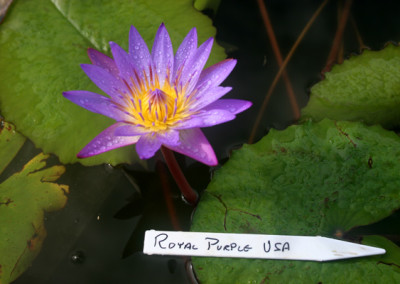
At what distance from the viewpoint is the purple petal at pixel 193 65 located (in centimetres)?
127

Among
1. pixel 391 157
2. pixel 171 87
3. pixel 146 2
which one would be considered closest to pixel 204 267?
pixel 171 87

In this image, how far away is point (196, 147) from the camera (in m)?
1.21

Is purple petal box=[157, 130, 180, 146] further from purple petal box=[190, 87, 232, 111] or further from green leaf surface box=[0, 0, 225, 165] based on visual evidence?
green leaf surface box=[0, 0, 225, 165]

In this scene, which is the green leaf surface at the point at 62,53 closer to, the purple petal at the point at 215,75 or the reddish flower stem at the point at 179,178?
the reddish flower stem at the point at 179,178

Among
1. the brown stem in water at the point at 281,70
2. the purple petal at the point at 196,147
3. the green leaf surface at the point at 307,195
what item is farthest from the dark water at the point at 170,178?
the purple petal at the point at 196,147

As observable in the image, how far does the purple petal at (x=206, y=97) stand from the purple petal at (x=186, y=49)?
5.7 inches

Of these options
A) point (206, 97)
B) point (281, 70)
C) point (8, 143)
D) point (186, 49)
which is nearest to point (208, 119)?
point (206, 97)

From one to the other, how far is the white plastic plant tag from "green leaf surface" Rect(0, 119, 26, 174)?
0.85 meters

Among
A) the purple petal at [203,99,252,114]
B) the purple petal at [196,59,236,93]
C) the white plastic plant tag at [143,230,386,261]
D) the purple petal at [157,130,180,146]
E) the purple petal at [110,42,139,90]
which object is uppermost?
the purple petal at [110,42,139,90]

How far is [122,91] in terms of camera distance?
1275 millimetres

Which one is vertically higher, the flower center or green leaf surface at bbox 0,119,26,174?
the flower center

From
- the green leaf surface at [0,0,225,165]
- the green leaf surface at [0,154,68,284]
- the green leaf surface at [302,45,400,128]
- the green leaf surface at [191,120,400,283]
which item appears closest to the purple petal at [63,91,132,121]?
the green leaf surface at [0,0,225,165]

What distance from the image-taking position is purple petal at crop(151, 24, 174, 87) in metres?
1.33

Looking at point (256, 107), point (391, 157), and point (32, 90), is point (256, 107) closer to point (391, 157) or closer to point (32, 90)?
point (391, 157)
